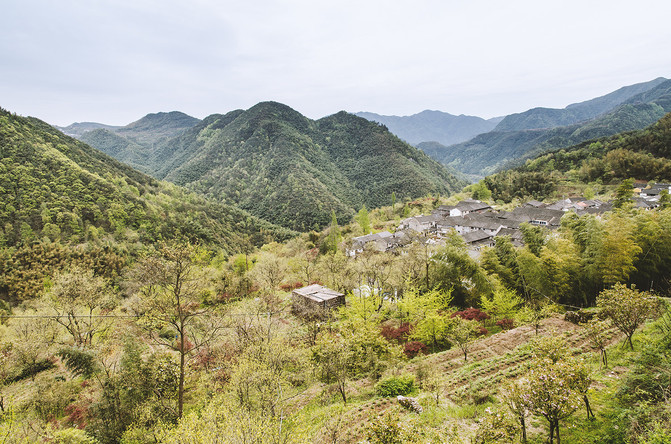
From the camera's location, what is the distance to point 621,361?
1270cm

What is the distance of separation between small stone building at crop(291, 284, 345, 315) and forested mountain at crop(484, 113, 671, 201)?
82.4m

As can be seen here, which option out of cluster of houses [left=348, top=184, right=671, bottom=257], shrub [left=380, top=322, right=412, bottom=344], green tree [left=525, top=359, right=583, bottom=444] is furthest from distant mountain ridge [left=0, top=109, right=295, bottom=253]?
green tree [left=525, top=359, right=583, bottom=444]

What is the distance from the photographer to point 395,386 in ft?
50.0

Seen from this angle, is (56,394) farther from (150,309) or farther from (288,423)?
(288,423)

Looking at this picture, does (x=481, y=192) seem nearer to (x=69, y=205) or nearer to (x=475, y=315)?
(x=475, y=315)

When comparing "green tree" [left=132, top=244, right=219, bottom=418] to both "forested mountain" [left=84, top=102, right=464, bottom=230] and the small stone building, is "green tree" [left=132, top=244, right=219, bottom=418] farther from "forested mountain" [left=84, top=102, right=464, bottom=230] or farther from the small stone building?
"forested mountain" [left=84, top=102, right=464, bottom=230]

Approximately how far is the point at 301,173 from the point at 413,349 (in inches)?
5027

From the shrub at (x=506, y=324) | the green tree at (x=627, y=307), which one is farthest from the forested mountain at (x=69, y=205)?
the green tree at (x=627, y=307)

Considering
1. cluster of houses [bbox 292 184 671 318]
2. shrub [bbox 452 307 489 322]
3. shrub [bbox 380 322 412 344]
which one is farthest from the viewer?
cluster of houses [bbox 292 184 671 318]

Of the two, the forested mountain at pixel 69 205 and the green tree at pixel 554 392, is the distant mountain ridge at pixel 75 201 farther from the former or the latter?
the green tree at pixel 554 392

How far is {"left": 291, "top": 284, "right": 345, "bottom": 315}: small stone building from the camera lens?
29.5 meters

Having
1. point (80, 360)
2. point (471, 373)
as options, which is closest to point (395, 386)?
point (471, 373)

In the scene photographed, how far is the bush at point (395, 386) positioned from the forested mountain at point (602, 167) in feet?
298

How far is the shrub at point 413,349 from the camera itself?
20.4 m
